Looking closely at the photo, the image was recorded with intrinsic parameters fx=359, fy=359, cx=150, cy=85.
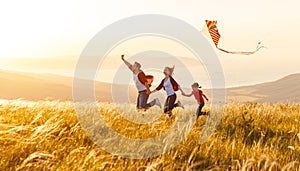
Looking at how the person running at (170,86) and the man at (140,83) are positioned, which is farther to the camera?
the man at (140,83)

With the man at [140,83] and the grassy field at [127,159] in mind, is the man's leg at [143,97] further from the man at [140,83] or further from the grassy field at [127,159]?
the grassy field at [127,159]

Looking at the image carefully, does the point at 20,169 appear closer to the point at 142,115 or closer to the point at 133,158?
the point at 133,158

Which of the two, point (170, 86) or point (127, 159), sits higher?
point (170, 86)

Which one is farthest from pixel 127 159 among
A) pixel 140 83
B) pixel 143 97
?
pixel 140 83

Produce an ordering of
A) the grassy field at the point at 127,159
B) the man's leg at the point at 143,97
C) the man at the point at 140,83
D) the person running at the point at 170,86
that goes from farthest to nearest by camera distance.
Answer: the man's leg at the point at 143,97 → the man at the point at 140,83 → the person running at the point at 170,86 → the grassy field at the point at 127,159

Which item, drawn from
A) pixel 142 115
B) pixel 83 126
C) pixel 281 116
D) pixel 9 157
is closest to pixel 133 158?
pixel 9 157

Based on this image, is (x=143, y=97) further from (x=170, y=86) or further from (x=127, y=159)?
(x=127, y=159)

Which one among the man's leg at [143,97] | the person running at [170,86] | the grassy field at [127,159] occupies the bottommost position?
the grassy field at [127,159]

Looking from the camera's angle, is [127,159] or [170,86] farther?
[170,86]

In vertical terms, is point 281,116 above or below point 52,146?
above

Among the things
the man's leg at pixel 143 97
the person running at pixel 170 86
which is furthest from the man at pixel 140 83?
the person running at pixel 170 86

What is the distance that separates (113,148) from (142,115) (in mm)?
3702

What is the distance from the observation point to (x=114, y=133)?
6.19 metres

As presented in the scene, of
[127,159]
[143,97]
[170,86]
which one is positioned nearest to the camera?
[127,159]
